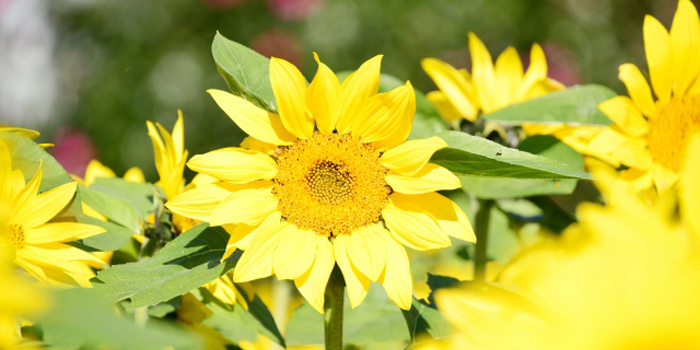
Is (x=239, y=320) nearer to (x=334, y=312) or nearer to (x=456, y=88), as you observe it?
(x=334, y=312)

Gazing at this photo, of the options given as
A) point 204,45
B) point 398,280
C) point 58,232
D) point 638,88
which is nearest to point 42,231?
point 58,232

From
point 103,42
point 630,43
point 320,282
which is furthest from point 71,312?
point 630,43

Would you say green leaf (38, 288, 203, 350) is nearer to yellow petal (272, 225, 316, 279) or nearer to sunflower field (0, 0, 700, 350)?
sunflower field (0, 0, 700, 350)

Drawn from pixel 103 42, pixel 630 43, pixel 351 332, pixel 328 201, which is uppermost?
pixel 630 43

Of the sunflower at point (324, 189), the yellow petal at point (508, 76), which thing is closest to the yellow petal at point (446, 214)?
the sunflower at point (324, 189)

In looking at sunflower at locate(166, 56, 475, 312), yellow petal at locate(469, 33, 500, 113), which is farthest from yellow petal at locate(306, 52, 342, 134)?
yellow petal at locate(469, 33, 500, 113)

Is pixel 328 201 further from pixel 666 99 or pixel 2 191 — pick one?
pixel 666 99

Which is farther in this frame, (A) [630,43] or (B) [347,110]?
(A) [630,43]
